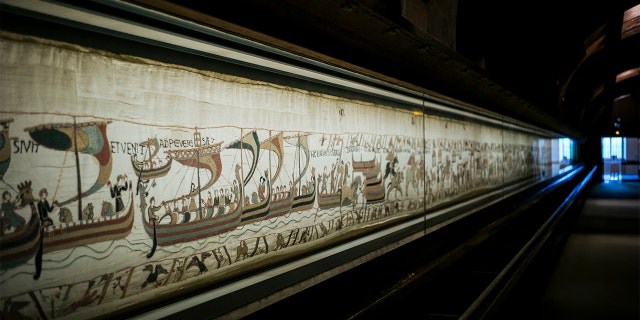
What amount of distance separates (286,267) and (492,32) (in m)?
9.59

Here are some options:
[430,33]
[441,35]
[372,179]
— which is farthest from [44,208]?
[430,33]

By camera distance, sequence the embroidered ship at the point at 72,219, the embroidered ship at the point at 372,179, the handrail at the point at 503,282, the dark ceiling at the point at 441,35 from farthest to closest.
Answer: the embroidered ship at the point at 372,179 → the handrail at the point at 503,282 → the dark ceiling at the point at 441,35 → the embroidered ship at the point at 72,219

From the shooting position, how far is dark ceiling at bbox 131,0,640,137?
108 inches

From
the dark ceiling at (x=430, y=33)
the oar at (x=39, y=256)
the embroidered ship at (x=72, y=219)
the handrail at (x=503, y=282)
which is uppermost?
the dark ceiling at (x=430, y=33)

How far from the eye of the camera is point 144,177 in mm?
2332

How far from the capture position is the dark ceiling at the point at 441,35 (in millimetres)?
2738

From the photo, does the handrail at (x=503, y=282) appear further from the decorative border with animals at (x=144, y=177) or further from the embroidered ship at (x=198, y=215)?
the embroidered ship at (x=198, y=215)

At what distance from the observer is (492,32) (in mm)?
11070

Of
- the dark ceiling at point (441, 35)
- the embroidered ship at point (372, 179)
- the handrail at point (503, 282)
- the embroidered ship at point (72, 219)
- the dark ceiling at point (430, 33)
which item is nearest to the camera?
the embroidered ship at point (72, 219)

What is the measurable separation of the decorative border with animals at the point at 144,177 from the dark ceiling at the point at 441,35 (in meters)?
0.41

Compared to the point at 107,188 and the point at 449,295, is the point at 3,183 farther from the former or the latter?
the point at 449,295

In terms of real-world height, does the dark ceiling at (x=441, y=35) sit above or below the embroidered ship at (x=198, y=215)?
above

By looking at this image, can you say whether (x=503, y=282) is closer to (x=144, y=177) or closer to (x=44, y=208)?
(x=144, y=177)

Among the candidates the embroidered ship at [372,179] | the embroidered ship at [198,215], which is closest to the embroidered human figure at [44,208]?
the embroidered ship at [198,215]
